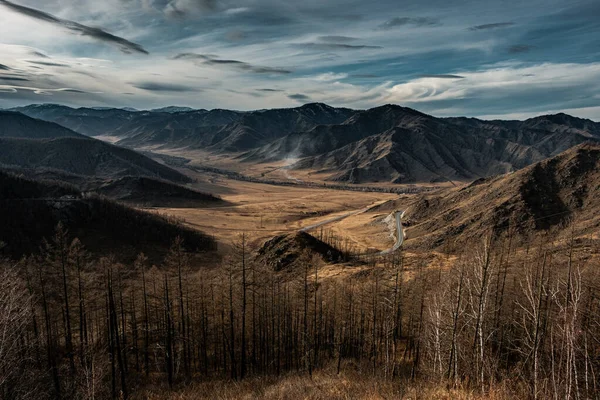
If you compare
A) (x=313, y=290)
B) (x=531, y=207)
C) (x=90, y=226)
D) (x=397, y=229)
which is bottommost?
(x=397, y=229)

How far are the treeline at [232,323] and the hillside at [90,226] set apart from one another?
7394 cm

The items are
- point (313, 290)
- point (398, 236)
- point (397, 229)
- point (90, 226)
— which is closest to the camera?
point (313, 290)

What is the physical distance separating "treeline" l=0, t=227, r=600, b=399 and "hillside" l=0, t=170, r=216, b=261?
243 feet

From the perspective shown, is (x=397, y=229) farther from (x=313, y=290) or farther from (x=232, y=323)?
(x=232, y=323)

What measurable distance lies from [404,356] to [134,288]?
3599 centimetres

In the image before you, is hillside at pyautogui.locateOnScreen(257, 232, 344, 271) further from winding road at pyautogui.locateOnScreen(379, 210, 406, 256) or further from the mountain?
the mountain

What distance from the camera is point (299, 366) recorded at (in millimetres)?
49781

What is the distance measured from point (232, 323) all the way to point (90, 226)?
107m

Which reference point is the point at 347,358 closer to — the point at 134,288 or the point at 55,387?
the point at 134,288

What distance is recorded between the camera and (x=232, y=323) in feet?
135

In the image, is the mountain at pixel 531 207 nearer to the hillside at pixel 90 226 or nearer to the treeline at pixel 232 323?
the treeline at pixel 232 323

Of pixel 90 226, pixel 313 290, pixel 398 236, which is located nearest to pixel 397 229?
pixel 398 236

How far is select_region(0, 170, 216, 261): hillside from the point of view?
111338mm

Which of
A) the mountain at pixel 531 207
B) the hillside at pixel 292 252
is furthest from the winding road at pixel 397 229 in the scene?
the hillside at pixel 292 252
